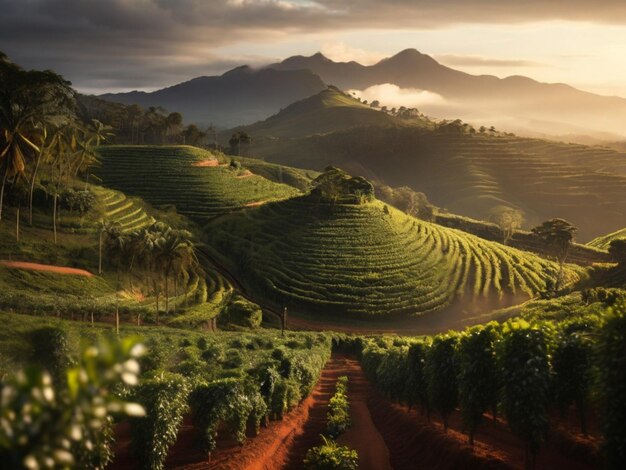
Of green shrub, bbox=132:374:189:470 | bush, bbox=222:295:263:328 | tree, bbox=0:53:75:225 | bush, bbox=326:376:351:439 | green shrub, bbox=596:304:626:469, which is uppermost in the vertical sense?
tree, bbox=0:53:75:225

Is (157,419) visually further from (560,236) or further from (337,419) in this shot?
(560,236)

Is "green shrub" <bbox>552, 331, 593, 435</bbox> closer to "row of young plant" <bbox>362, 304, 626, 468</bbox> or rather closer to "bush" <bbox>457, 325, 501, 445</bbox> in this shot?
"row of young plant" <bbox>362, 304, 626, 468</bbox>

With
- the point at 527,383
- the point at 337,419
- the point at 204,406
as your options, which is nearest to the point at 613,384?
the point at 527,383

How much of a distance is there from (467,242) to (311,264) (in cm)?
4732

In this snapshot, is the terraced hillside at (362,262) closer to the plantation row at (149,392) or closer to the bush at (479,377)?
the plantation row at (149,392)

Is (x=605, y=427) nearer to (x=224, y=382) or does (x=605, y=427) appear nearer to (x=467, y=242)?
(x=224, y=382)

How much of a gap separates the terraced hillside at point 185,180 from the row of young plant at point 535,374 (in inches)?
4411

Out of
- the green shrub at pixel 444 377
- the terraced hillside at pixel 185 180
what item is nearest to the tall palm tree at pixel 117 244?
the terraced hillside at pixel 185 180

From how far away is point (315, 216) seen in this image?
139 meters

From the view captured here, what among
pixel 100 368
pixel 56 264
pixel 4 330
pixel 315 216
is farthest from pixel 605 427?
pixel 315 216

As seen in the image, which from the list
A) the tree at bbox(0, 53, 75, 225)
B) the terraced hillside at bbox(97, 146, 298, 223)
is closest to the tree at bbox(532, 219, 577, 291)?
the terraced hillside at bbox(97, 146, 298, 223)

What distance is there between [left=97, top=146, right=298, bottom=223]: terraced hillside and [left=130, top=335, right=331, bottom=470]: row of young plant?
346ft

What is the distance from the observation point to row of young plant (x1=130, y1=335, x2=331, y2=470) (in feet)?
79.3

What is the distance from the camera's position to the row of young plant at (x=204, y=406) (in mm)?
24156
